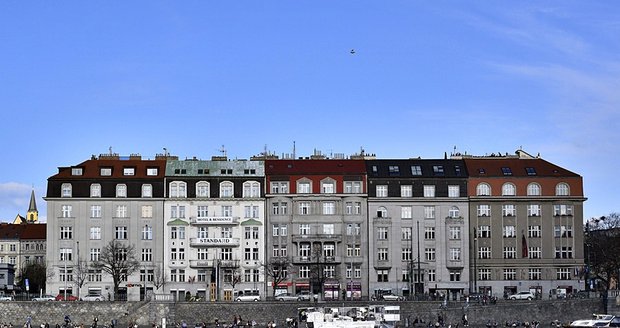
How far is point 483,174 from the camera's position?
125 m

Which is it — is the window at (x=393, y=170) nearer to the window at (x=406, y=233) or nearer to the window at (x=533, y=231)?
the window at (x=406, y=233)

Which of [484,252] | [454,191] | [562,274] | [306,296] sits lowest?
[306,296]

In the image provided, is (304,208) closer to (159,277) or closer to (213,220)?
(213,220)

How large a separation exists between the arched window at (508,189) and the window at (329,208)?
17357 millimetres

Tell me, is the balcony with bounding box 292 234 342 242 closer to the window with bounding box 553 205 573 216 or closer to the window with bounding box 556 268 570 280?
the window with bounding box 553 205 573 216

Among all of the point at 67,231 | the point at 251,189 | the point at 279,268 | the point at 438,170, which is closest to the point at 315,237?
the point at 279,268

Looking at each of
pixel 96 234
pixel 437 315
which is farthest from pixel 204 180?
pixel 437 315

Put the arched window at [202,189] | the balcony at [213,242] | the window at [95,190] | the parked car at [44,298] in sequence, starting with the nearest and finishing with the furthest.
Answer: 1. the parked car at [44,298]
2. the window at [95,190]
3. the balcony at [213,242]
4. the arched window at [202,189]

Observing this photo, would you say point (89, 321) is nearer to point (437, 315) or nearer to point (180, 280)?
point (180, 280)

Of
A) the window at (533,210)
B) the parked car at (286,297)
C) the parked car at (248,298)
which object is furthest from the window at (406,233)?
the parked car at (248,298)

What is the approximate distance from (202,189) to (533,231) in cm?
3388

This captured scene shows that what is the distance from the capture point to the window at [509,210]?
124 meters

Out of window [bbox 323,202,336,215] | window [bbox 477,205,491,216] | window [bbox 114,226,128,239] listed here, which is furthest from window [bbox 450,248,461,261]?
window [bbox 114,226,128,239]

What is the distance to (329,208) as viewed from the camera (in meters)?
124
